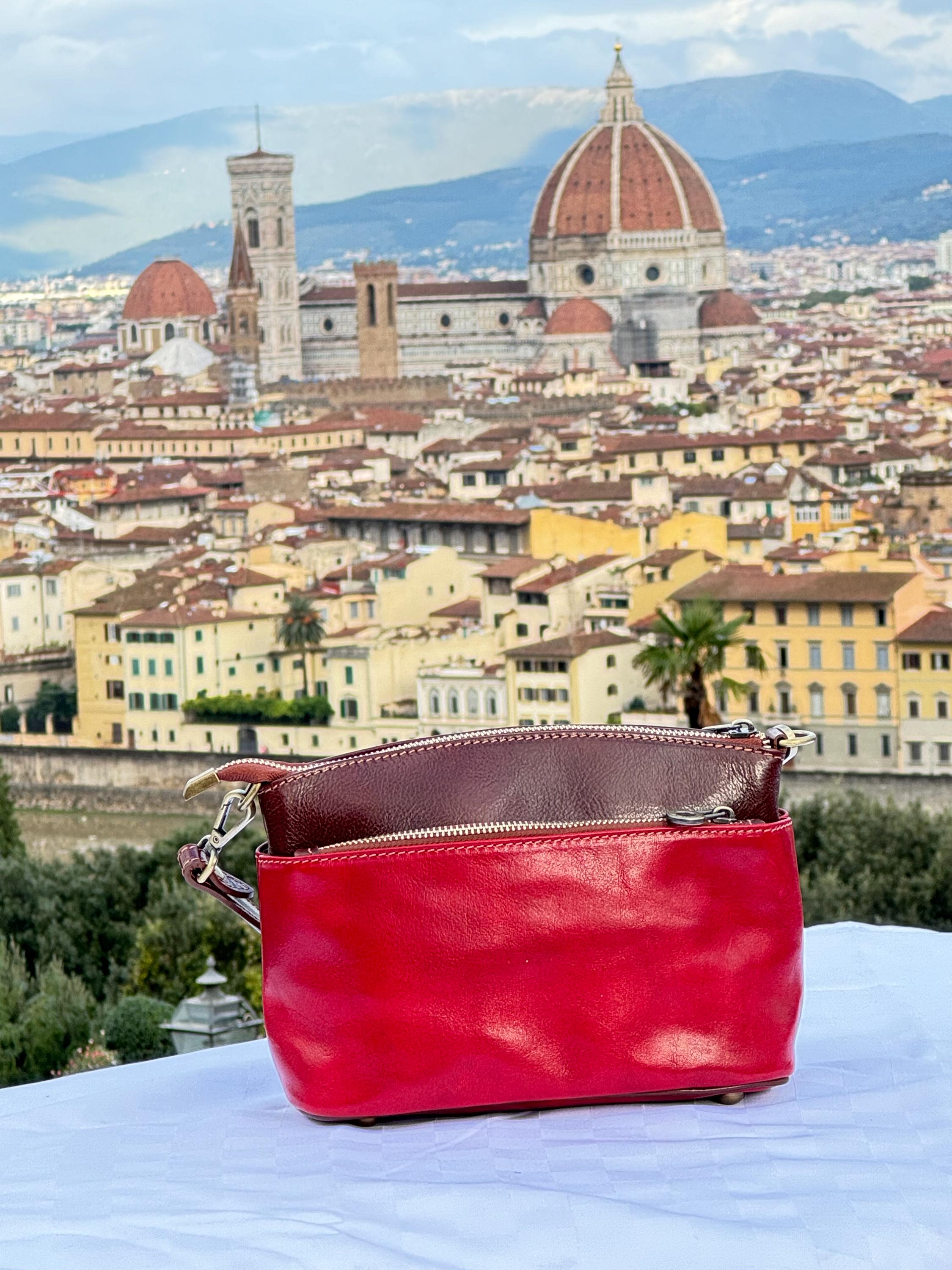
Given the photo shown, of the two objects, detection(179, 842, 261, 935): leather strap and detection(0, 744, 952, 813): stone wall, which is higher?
detection(179, 842, 261, 935): leather strap

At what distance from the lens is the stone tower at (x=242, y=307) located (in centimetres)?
6331

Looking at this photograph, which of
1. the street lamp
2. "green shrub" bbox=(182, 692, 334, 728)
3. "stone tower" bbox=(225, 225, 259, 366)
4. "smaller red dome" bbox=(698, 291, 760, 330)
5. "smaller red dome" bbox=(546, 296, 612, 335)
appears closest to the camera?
the street lamp

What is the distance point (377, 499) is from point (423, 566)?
27.1 ft

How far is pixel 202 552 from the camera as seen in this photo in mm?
29156

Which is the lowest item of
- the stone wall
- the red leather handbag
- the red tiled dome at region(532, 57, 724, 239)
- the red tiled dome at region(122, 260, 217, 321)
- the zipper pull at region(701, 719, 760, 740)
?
the stone wall

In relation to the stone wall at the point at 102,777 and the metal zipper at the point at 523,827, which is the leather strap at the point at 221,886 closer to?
the metal zipper at the point at 523,827

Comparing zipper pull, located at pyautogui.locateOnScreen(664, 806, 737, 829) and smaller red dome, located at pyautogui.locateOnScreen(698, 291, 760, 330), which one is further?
smaller red dome, located at pyautogui.locateOnScreen(698, 291, 760, 330)

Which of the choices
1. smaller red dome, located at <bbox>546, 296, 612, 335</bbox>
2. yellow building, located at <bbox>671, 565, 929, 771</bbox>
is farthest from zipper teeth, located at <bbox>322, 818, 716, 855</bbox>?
smaller red dome, located at <bbox>546, 296, 612, 335</bbox>

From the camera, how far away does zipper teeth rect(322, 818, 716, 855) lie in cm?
129

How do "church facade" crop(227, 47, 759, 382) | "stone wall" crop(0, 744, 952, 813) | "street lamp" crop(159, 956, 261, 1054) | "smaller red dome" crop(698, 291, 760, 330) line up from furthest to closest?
"smaller red dome" crop(698, 291, 760, 330), "church facade" crop(227, 47, 759, 382), "stone wall" crop(0, 744, 952, 813), "street lamp" crop(159, 956, 261, 1054)

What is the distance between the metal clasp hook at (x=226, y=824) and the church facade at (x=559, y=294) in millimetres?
63452

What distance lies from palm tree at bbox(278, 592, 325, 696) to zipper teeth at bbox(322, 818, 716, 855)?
2294cm

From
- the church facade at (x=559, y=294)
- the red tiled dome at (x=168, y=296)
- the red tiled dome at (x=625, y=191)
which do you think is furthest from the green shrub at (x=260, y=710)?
the red tiled dome at (x=168, y=296)

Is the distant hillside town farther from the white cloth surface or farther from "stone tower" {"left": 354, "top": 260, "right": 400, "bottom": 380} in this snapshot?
the white cloth surface
